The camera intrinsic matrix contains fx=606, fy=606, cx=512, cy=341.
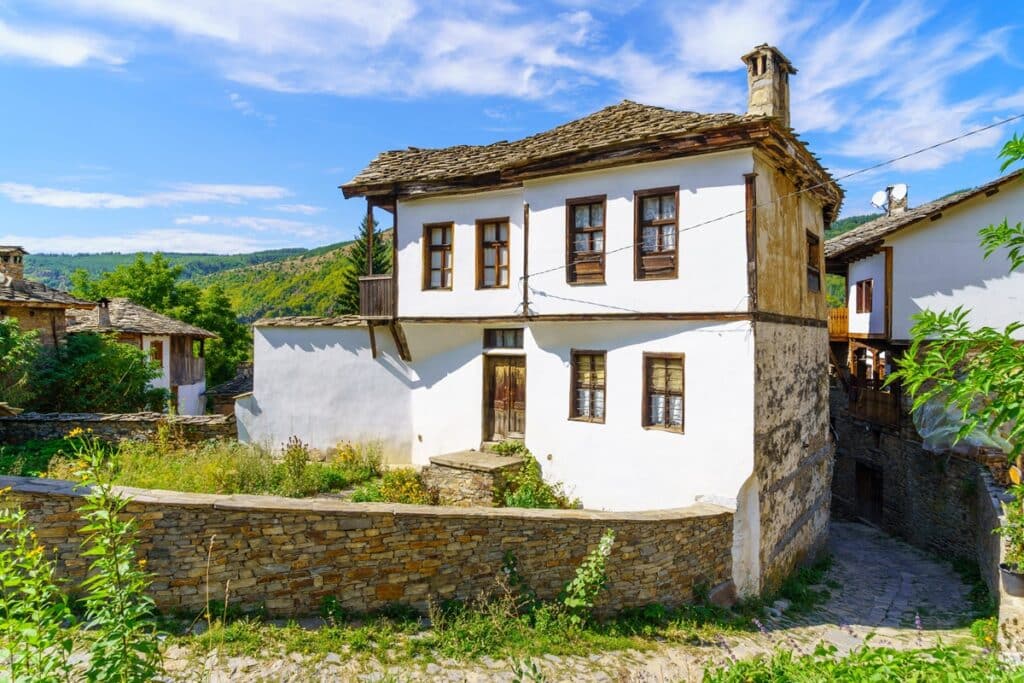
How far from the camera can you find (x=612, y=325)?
412 inches

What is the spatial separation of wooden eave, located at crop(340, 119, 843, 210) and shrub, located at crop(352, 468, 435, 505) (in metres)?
5.77

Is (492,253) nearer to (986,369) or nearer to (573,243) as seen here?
(573,243)

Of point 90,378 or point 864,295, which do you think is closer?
point 90,378

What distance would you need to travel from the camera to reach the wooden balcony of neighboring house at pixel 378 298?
13.2m

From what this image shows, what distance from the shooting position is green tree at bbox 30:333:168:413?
16.0m

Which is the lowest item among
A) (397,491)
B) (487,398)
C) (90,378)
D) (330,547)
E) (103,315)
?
(397,491)

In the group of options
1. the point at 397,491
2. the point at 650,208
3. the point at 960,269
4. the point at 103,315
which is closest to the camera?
the point at 650,208

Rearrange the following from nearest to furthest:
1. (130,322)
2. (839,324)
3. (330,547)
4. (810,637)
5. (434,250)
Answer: (330,547) < (810,637) < (434,250) < (839,324) < (130,322)

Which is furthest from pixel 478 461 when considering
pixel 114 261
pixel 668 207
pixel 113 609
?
pixel 114 261

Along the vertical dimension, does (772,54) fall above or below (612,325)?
above

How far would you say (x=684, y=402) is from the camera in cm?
971

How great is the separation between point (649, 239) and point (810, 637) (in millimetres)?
6364

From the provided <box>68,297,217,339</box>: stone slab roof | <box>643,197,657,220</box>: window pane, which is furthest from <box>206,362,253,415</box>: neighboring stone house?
<box>643,197,657,220</box>: window pane

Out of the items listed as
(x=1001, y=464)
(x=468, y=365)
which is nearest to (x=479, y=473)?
(x=468, y=365)
